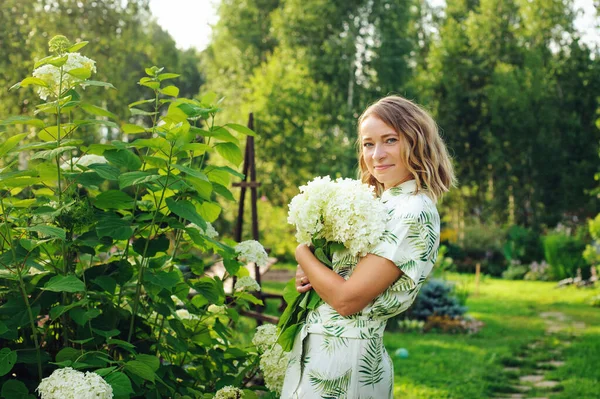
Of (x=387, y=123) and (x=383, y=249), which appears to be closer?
(x=383, y=249)

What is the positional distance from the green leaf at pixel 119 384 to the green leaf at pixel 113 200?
0.61 m

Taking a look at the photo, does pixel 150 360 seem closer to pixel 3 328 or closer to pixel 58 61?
pixel 3 328

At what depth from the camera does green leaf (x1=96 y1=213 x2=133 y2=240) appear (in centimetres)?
231

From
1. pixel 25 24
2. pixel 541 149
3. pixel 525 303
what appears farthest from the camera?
pixel 541 149

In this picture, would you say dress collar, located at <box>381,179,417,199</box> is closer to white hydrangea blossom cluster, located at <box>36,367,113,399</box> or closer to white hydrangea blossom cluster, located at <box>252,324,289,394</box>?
white hydrangea blossom cluster, located at <box>252,324,289,394</box>

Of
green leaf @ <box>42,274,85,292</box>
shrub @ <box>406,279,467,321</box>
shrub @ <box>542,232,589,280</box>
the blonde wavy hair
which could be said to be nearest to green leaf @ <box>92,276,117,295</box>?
green leaf @ <box>42,274,85,292</box>

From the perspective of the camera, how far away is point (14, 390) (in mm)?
2248

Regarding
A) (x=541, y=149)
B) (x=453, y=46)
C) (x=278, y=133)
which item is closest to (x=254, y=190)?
(x=278, y=133)

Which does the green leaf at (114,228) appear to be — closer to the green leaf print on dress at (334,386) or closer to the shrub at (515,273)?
the green leaf print on dress at (334,386)

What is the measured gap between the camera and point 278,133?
1775 cm

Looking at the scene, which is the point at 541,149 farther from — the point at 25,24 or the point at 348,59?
the point at 25,24

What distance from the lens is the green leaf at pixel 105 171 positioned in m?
2.31

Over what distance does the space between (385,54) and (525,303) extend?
1041 centimetres

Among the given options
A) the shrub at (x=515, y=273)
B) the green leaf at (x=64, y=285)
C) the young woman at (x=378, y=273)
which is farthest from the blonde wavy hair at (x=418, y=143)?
the shrub at (x=515, y=273)
